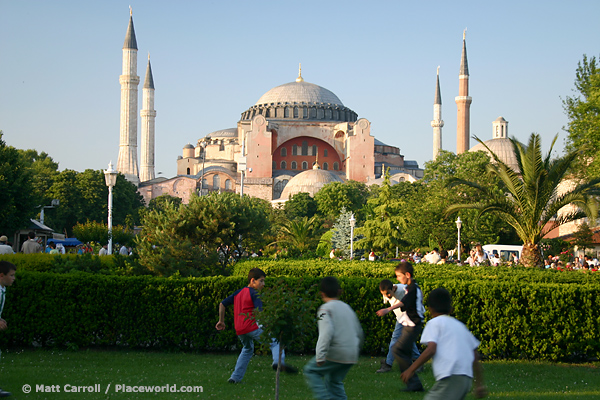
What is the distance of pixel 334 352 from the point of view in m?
4.53

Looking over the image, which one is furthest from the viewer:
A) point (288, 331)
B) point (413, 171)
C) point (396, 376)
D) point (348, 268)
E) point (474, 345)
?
point (413, 171)

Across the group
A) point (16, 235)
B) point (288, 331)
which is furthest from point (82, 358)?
point (16, 235)

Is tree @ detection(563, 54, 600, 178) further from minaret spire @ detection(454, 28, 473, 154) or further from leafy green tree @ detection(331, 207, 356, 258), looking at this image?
minaret spire @ detection(454, 28, 473, 154)

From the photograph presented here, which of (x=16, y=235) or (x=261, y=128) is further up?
(x=261, y=128)

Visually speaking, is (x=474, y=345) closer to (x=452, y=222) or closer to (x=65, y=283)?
(x=65, y=283)

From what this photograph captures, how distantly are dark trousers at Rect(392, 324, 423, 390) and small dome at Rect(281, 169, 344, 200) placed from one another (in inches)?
1998

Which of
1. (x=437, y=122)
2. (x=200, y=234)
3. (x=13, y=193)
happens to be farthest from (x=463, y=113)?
(x=200, y=234)

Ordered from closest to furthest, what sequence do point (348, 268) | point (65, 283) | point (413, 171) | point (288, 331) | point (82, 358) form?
point (288, 331)
point (82, 358)
point (65, 283)
point (348, 268)
point (413, 171)

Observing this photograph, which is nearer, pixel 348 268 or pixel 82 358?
pixel 82 358

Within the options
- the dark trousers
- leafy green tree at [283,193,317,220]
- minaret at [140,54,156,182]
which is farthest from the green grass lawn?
minaret at [140,54,156,182]

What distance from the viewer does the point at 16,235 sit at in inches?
1046

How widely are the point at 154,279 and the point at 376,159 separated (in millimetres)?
68209

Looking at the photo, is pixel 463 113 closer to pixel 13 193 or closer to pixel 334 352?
pixel 13 193

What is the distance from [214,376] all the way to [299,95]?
6942 cm
